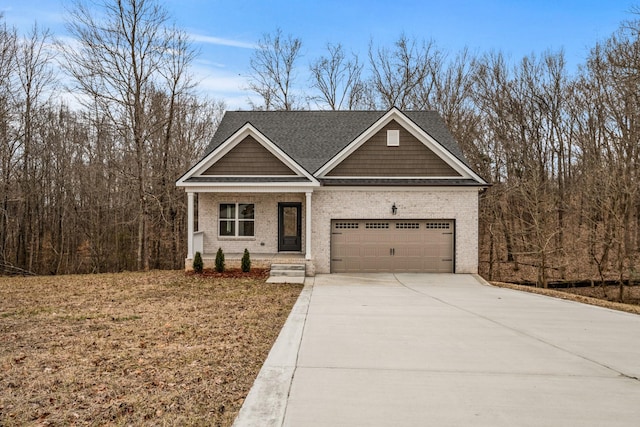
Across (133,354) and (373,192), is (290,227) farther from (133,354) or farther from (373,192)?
(133,354)

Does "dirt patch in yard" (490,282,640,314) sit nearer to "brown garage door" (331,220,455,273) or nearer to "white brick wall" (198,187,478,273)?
"white brick wall" (198,187,478,273)

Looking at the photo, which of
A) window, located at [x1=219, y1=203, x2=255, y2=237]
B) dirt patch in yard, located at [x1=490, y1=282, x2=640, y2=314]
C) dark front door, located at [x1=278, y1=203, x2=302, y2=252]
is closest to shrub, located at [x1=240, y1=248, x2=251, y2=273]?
window, located at [x1=219, y1=203, x2=255, y2=237]

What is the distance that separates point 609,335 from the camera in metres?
7.57

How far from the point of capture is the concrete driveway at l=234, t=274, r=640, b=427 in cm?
413

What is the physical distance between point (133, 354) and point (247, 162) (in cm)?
1073

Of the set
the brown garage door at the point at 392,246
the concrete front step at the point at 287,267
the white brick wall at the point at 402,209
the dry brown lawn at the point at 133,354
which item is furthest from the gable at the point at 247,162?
the dry brown lawn at the point at 133,354

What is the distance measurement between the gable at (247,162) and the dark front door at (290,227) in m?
1.78

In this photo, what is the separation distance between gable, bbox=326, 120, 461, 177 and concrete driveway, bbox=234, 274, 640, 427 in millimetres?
7193

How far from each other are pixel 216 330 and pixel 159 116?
1666 cm

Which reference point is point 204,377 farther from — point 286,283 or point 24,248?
point 24,248

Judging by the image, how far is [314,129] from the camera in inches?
761

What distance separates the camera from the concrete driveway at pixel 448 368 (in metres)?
4.13

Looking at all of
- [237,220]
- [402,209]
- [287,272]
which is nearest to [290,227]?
[237,220]

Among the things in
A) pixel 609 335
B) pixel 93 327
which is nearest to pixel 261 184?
pixel 93 327
